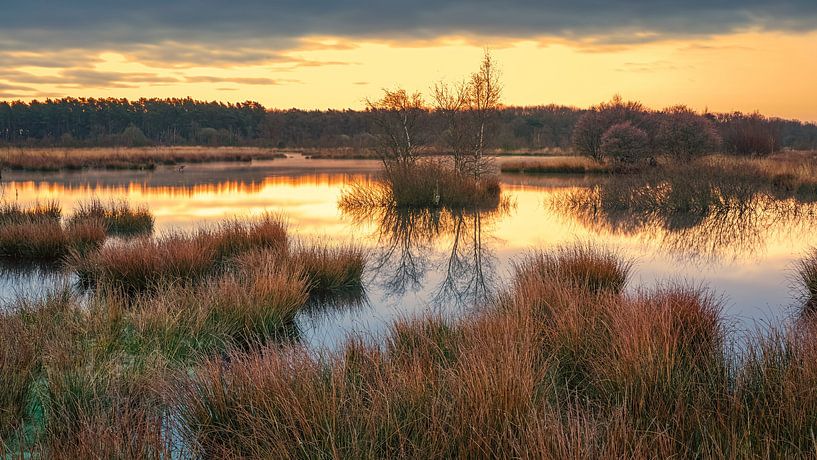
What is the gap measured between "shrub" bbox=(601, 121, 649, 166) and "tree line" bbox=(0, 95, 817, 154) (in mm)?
37181

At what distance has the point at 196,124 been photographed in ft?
353

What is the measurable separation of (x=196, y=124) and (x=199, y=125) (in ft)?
3.92

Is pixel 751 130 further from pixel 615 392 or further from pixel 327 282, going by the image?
pixel 615 392

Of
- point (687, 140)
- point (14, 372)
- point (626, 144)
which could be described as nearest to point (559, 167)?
point (626, 144)

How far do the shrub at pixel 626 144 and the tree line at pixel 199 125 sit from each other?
37181 millimetres

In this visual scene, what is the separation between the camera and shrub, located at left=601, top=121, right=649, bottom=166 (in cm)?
3256

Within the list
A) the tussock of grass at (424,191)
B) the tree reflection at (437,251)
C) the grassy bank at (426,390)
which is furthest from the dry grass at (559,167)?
the grassy bank at (426,390)

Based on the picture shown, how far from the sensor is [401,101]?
73.8 ft

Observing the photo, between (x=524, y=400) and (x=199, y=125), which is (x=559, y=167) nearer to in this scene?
(x=524, y=400)

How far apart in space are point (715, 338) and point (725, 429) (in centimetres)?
224

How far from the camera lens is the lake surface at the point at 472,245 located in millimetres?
8453

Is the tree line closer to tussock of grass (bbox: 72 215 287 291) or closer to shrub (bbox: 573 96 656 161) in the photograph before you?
shrub (bbox: 573 96 656 161)

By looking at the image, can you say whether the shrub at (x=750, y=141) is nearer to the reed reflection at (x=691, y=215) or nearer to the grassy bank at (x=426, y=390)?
the reed reflection at (x=691, y=215)

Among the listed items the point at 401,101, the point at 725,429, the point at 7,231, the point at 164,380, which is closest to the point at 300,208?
the point at 401,101
